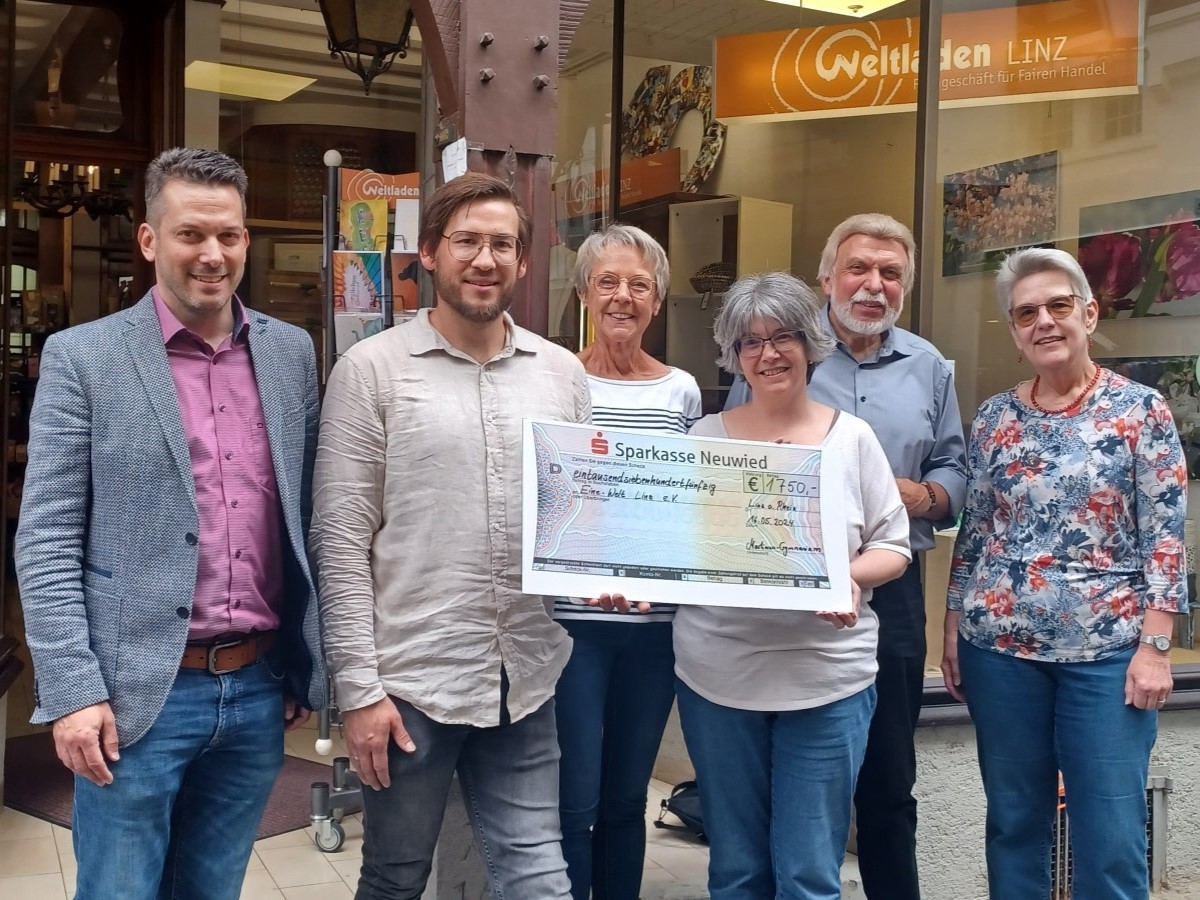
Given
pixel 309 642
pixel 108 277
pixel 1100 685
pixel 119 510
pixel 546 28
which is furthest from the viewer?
pixel 108 277

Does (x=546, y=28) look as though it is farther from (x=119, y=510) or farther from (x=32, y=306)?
(x=32, y=306)

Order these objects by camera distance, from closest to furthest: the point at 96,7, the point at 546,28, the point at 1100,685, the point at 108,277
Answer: the point at 1100,685 → the point at 546,28 → the point at 96,7 → the point at 108,277

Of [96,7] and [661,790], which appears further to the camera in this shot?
[96,7]

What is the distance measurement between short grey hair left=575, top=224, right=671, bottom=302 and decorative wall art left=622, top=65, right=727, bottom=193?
10.4 ft

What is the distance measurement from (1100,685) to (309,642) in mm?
1768

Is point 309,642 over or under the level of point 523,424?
under

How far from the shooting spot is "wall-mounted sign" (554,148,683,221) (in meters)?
6.23

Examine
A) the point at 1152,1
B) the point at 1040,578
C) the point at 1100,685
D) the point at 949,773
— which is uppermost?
the point at 1152,1

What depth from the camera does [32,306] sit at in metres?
8.17

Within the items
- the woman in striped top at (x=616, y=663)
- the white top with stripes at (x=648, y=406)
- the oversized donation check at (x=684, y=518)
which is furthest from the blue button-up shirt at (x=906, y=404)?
the oversized donation check at (x=684, y=518)

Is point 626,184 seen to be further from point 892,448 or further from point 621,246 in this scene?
point 892,448

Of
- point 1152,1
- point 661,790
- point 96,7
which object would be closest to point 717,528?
point 661,790

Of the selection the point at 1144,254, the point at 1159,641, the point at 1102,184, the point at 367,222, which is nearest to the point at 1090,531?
the point at 1159,641

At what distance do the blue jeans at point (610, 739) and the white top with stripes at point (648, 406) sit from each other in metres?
0.10
